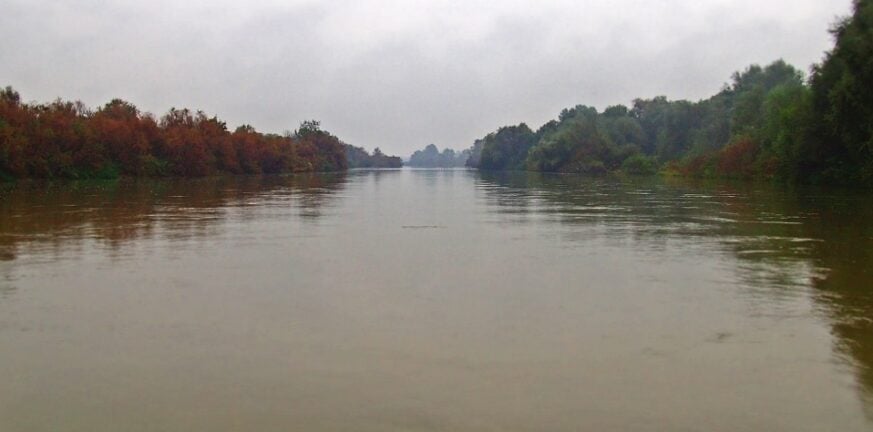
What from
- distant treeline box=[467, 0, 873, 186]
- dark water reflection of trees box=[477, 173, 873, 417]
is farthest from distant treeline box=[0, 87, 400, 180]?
distant treeline box=[467, 0, 873, 186]

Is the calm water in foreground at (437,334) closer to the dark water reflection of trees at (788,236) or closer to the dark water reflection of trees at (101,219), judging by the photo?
the dark water reflection of trees at (788,236)

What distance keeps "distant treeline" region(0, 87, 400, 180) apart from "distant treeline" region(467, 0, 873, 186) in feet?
154

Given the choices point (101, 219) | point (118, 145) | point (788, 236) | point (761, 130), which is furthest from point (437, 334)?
point (118, 145)

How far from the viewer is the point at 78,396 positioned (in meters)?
5.62

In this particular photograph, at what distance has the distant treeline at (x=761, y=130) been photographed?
34344 mm

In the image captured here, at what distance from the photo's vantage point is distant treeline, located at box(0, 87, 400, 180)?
50.7 m

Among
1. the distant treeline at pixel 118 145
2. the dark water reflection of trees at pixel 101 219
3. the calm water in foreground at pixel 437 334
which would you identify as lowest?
the calm water in foreground at pixel 437 334

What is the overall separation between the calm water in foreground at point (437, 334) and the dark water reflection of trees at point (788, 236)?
77 mm

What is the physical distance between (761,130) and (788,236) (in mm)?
44104

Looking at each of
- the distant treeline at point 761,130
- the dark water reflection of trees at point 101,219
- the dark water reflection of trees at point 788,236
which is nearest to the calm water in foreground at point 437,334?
the dark water reflection of trees at point 788,236

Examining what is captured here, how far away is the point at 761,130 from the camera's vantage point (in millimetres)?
55906

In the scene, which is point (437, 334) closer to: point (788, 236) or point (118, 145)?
point (788, 236)

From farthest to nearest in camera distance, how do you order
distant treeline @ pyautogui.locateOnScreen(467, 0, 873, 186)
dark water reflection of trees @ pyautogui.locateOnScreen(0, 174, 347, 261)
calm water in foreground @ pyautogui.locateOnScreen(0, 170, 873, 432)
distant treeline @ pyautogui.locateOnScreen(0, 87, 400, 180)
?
distant treeline @ pyautogui.locateOnScreen(0, 87, 400, 180)
distant treeline @ pyautogui.locateOnScreen(467, 0, 873, 186)
dark water reflection of trees @ pyautogui.locateOnScreen(0, 174, 347, 261)
calm water in foreground @ pyautogui.locateOnScreen(0, 170, 873, 432)

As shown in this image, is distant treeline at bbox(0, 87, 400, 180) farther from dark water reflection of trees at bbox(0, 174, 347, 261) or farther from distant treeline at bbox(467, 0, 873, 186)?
distant treeline at bbox(467, 0, 873, 186)
